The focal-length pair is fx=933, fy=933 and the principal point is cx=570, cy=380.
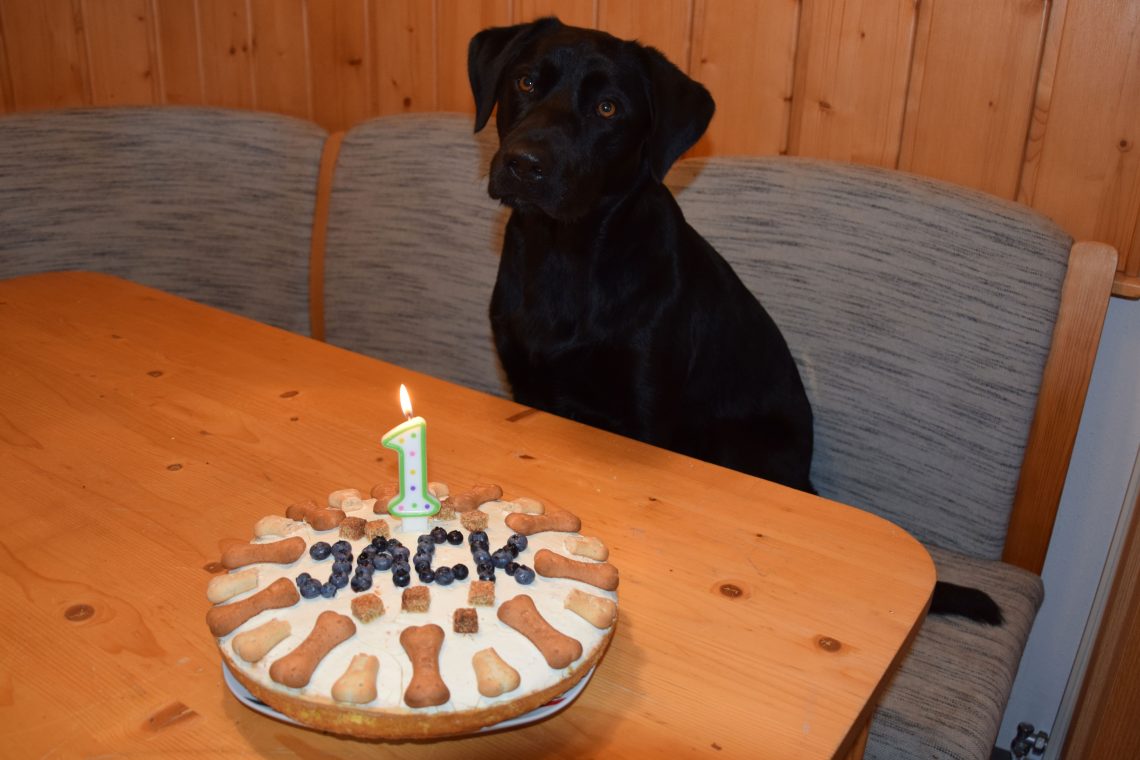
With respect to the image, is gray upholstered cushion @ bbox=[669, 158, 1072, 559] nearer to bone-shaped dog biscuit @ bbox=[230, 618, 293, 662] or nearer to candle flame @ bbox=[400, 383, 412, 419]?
candle flame @ bbox=[400, 383, 412, 419]

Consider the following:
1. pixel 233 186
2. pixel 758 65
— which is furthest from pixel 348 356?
pixel 233 186

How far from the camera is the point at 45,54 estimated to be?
2391 millimetres

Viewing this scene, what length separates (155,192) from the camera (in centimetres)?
221

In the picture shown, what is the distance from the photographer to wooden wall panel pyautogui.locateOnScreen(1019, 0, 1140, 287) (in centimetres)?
138

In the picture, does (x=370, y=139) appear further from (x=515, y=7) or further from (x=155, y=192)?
(x=155, y=192)

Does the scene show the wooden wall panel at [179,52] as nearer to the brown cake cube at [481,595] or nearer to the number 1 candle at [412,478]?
the number 1 candle at [412,478]

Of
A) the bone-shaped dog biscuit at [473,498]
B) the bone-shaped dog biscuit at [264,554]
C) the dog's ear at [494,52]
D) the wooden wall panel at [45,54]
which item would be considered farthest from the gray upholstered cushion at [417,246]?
the bone-shaped dog biscuit at [264,554]

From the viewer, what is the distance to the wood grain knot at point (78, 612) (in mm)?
674

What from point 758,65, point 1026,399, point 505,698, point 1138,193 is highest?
point 758,65

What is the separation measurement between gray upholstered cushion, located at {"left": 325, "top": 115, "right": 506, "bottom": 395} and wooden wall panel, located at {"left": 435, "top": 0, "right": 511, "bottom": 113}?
15 cm

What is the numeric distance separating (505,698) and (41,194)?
6.54 ft

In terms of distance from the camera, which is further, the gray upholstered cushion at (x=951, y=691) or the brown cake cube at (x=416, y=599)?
the gray upholstered cushion at (x=951, y=691)

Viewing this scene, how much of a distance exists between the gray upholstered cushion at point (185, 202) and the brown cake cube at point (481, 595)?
1.82 m

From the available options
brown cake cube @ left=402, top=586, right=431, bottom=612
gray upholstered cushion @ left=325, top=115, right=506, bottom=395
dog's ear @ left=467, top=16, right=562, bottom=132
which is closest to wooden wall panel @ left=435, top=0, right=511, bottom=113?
gray upholstered cushion @ left=325, top=115, right=506, bottom=395
